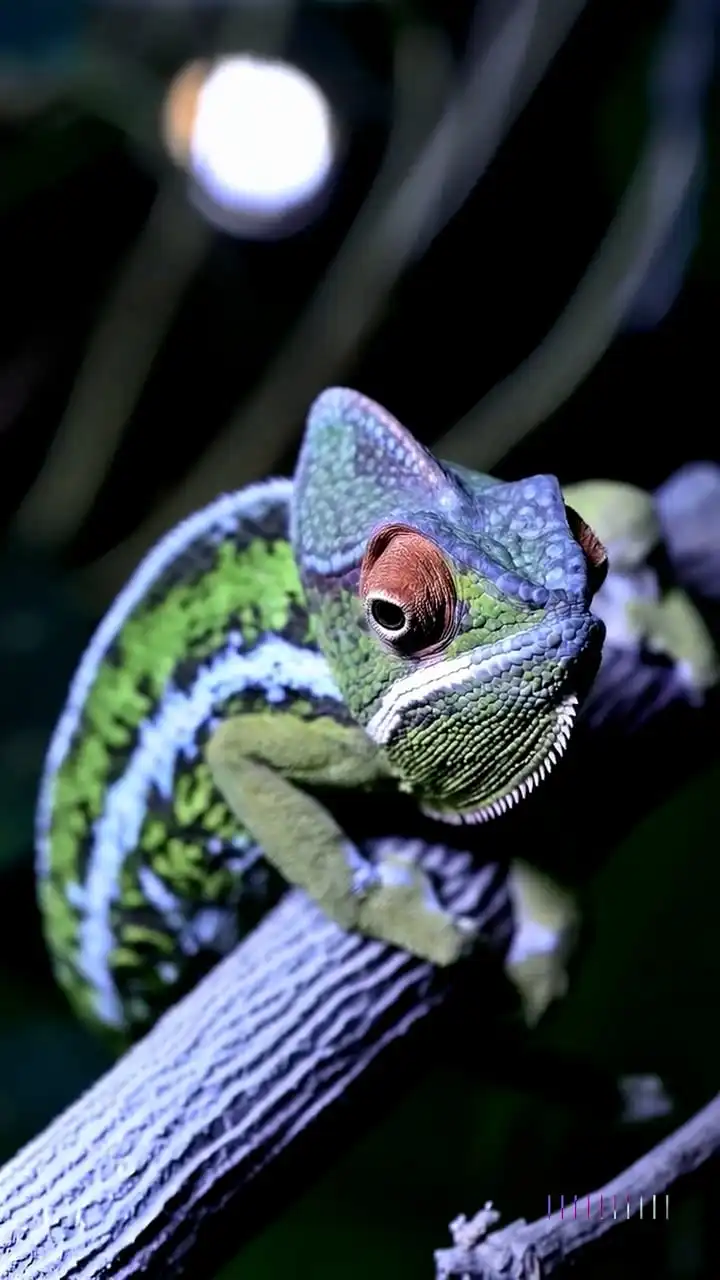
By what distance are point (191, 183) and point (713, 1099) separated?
1.88 metres

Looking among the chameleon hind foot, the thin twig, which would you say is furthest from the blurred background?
the chameleon hind foot

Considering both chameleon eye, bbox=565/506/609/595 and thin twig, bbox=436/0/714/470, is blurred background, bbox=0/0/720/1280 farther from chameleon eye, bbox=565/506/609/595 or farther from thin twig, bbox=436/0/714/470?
chameleon eye, bbox=565/506/609/595

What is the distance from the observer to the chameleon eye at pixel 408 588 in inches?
38.6

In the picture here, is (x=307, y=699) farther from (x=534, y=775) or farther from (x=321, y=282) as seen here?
(x=321, y=282)

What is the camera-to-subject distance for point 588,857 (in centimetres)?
143

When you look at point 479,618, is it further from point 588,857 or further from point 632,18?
point 632,18

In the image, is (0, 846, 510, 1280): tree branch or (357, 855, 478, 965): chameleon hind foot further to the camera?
→ (357, 855, 478, 965): chameleon hind foot

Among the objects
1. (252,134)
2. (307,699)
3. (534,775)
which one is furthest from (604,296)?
(534,775)

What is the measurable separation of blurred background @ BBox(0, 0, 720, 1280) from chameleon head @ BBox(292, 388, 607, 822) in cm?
27

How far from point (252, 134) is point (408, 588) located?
107cm

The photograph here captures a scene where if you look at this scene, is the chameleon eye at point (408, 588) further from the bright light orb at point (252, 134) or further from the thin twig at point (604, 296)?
the bright light orb at point (252, 134)

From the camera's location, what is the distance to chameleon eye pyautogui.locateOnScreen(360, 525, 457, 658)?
981 mm

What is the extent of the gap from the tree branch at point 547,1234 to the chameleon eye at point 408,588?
440 millimetres

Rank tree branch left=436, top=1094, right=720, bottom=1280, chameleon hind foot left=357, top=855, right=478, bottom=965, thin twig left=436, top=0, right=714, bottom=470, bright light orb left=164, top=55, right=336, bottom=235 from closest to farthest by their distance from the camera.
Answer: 1. tree branch left=436, top=1094, right=720, bottom=1280
2. chameleon hind foot left=357, top=855, right=478, bottom=965
3. thin twig left=436, top=0, right=714, bottom=470
4. bright light orb left=164, top=55, right=336, bottom=235
